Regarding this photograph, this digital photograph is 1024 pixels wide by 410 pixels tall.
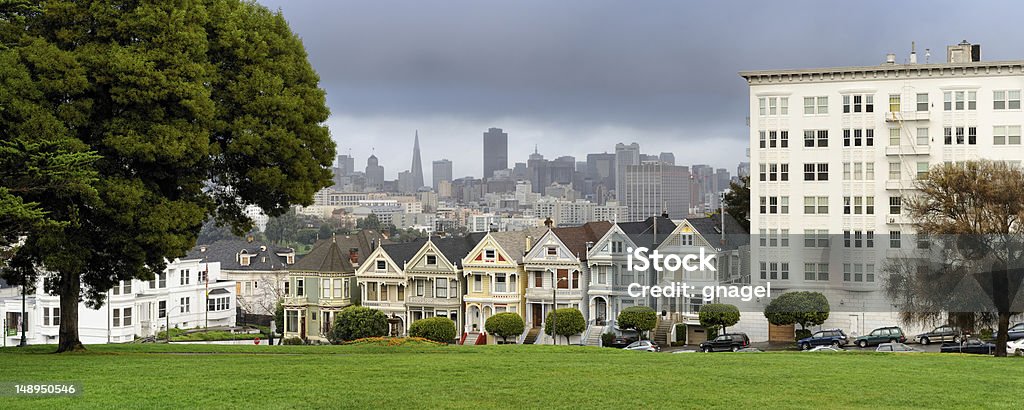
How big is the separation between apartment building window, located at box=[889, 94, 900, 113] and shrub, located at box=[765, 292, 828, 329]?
37.8 feet

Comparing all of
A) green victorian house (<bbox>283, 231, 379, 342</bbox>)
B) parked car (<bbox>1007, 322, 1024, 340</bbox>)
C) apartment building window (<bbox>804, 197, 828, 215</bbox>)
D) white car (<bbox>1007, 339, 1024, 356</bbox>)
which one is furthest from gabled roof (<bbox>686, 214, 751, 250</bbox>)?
green victorian house (<bbox>283, 231, 379, 342</bbox>)

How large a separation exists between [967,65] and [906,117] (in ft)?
14.1

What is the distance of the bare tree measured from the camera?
42.2m

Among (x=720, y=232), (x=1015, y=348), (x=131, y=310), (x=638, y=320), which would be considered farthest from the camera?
(x=131, y=310)

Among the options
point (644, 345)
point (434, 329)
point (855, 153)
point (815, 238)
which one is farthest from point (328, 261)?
point (855, 153)

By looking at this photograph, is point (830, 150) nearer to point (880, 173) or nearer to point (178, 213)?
point (880, 173)

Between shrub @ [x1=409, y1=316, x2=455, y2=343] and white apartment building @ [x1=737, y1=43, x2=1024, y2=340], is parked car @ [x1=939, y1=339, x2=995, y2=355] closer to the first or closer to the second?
white apartment building @ [x1=737, y1=43, x2=1024, y2=340]

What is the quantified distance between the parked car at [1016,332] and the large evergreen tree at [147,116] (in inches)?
1417

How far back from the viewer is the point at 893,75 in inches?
2530

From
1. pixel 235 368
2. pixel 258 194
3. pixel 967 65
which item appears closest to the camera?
pixel 235 368

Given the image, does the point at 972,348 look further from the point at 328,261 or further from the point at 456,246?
the point at 328,261

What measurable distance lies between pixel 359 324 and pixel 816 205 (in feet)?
94.7

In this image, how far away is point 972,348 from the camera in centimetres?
4888

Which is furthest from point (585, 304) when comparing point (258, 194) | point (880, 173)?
point (258, 194)
